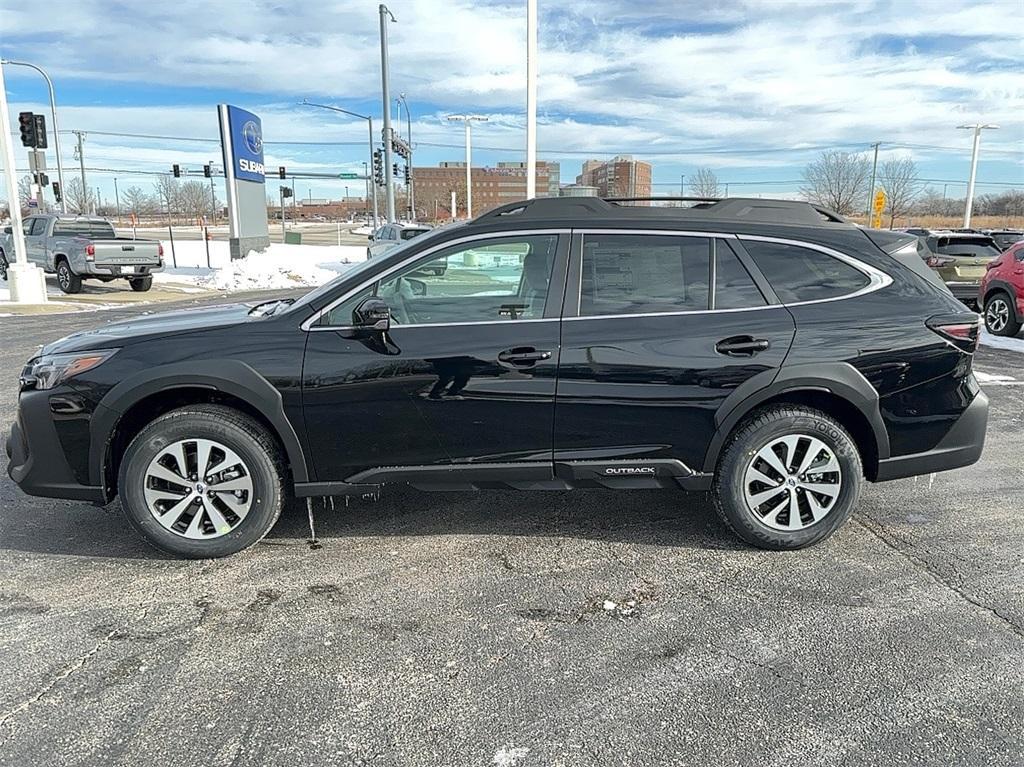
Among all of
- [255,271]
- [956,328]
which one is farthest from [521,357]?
[255,271]

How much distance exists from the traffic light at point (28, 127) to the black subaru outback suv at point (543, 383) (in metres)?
18.3

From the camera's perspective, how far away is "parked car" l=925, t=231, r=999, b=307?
12820 millimetres

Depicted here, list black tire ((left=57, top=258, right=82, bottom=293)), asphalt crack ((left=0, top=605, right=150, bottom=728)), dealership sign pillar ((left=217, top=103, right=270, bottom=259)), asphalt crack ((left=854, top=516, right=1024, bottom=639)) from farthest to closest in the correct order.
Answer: dealership sign pillar ((left=217, top=103, right=270, bottom=259)) → black tire ((left=57, top=258, right=82, bottom=293)) → asphalt crack ((left=854, top=516, right=1024, bottom=639)) → asphalt crack ((left=0, top=605, right=150, bottom=728))

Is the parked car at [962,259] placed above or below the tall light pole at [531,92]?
below

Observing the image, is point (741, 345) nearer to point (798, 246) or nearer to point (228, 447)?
point (798, 246)

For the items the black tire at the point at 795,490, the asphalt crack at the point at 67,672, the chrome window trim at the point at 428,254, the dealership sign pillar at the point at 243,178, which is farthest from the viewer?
the dealership sign pillar at the point at 243,178

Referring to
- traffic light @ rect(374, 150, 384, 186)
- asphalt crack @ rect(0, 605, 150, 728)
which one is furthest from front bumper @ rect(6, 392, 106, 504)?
traffic light @ rect(374, 150, 384, 186)

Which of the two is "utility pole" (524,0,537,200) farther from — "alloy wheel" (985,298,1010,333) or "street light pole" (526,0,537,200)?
"alloy wheel" (985,298,1010,333)

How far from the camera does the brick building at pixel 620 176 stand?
47062 millimetres

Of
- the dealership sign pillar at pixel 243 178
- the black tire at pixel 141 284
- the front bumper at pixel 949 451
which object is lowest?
the black tire at pixel 141 284

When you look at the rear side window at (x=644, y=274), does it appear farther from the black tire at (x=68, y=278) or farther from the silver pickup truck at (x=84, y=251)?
the black tire at (x=68, y=278)

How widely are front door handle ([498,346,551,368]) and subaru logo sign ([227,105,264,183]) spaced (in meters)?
25.4

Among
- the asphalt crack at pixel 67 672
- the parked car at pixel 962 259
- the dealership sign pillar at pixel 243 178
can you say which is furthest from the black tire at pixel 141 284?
the asphalt crack at pixel 67 672

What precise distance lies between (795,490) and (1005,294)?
31.8ft
